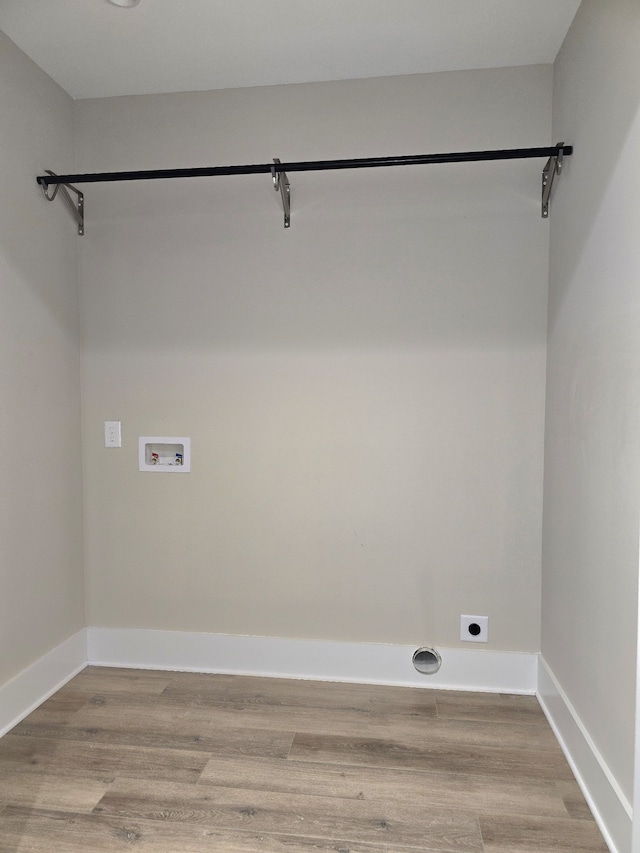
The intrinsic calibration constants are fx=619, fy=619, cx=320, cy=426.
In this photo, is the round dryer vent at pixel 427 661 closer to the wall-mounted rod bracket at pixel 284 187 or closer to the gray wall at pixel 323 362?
the gray wall at pixel 323 362

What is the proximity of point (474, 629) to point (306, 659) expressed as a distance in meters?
0.69

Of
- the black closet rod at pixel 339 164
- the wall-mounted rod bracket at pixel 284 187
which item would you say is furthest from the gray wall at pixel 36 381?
the wall-mounted rod bracket at pixel 284 187

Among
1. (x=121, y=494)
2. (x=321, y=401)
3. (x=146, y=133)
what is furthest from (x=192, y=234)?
(x=121, y=494)

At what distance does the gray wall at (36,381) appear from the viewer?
2.14 m

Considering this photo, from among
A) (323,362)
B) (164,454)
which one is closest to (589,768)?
(323,362)

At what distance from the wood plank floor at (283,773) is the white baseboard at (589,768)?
0.13ft

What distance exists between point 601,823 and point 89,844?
1.35 m

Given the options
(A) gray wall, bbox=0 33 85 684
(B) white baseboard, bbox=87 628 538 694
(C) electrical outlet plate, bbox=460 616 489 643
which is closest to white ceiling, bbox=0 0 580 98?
(A) gray wall, bbox=0 33 85 684

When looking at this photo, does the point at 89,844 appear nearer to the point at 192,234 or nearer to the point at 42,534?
the point at 42,534

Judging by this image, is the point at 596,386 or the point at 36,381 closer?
the point at 596,386

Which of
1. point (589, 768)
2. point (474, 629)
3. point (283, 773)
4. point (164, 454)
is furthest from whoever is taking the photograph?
point (164, 454)

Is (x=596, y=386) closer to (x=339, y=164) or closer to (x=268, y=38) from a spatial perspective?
(x=339, y=164)

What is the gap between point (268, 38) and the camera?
83.7 inches

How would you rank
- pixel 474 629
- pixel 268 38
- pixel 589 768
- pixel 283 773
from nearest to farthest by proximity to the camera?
pixel 589 768 < pixel 283 773 < pixel 268 38 < pixel 474 629
